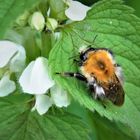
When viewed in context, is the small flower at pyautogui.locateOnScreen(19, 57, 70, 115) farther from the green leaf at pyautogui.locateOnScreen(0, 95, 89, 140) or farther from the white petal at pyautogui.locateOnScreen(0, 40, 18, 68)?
the green leaf at pyautogui.locateOnScreen(0, 95, 89, 140)

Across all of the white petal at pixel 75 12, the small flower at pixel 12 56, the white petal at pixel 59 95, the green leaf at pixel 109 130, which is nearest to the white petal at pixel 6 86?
the small flower at pixel 12 56

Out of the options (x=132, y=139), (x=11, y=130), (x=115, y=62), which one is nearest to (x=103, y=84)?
(x=115, y=62)

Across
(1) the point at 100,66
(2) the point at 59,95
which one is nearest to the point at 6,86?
(2) the point at 59,95

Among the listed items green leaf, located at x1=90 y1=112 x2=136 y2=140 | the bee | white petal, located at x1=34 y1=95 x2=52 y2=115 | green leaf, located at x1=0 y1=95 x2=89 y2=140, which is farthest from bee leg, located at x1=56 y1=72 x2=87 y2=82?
green leaf, located at x1=90 y1=112 x2=136 y2=140

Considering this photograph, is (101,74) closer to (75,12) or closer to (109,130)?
(75,12)

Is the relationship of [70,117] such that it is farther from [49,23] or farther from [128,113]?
[49,23]

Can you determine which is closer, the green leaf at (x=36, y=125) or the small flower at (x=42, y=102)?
the small flower at (x=42, y=102)

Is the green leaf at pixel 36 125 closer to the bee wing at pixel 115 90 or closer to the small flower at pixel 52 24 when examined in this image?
the bee wing at pixel 115 90

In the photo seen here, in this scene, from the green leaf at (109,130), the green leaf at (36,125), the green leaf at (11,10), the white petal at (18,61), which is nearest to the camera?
the green leaf at (11,10)
